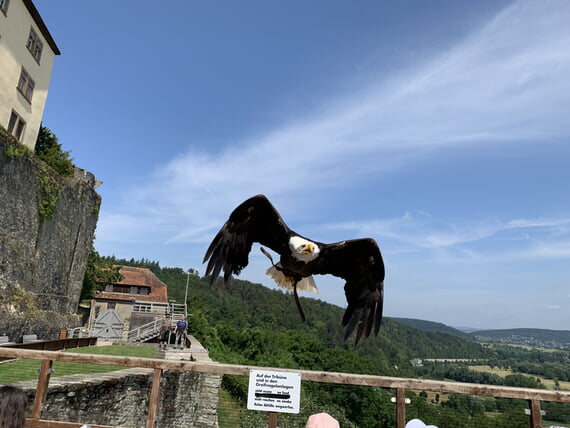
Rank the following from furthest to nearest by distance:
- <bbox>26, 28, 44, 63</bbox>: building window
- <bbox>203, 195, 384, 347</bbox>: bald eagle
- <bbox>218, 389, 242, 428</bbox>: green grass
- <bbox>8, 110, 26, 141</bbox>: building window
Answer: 1. <bbox>26, 28, 44, 63</bbox>: building window
2. <bbox>8, 110, 26, 141</bbox>: building window
3. <bbox>218, 389, 242, 428</bbox>: green grass
4. <bbox>203, 195, 384, 347</bbox>: bald eagle

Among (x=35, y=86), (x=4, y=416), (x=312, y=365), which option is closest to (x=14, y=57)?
(x=35, y=86)

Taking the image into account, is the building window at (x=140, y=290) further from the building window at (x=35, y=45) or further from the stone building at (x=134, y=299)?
the building window at (x=35, y=45)

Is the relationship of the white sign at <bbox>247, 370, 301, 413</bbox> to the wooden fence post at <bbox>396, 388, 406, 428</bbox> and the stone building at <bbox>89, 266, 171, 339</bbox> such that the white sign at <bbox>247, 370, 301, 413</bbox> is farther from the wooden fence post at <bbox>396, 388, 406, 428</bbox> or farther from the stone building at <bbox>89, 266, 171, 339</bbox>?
the stone building at <bbox>89, 266, 171, 339</bbox>

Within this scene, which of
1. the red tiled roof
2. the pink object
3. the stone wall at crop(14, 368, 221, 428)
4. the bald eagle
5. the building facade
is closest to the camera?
the pink object

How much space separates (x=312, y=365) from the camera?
132ft

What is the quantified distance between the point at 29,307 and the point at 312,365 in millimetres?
32985

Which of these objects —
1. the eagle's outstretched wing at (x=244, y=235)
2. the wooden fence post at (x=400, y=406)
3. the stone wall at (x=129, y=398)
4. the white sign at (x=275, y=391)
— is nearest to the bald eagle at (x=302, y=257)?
the eagle's outstretched wing at (x=244, y=235)

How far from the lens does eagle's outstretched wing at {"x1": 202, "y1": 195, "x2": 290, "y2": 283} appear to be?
3971 mm

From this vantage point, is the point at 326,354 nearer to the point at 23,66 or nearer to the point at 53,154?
the point at 53,154

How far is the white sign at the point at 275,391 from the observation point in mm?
2615

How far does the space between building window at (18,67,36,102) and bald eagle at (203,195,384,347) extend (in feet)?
48.6

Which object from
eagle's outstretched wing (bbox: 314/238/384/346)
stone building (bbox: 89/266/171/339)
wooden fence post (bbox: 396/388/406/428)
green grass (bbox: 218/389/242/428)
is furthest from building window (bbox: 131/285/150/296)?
wooden fence post (bbox: 396/388/406/428)

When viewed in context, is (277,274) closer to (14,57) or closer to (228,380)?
(14,57)

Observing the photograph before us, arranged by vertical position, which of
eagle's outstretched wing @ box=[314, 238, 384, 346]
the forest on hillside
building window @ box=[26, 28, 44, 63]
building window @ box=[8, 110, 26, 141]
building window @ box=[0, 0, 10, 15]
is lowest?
the forest on hillside
